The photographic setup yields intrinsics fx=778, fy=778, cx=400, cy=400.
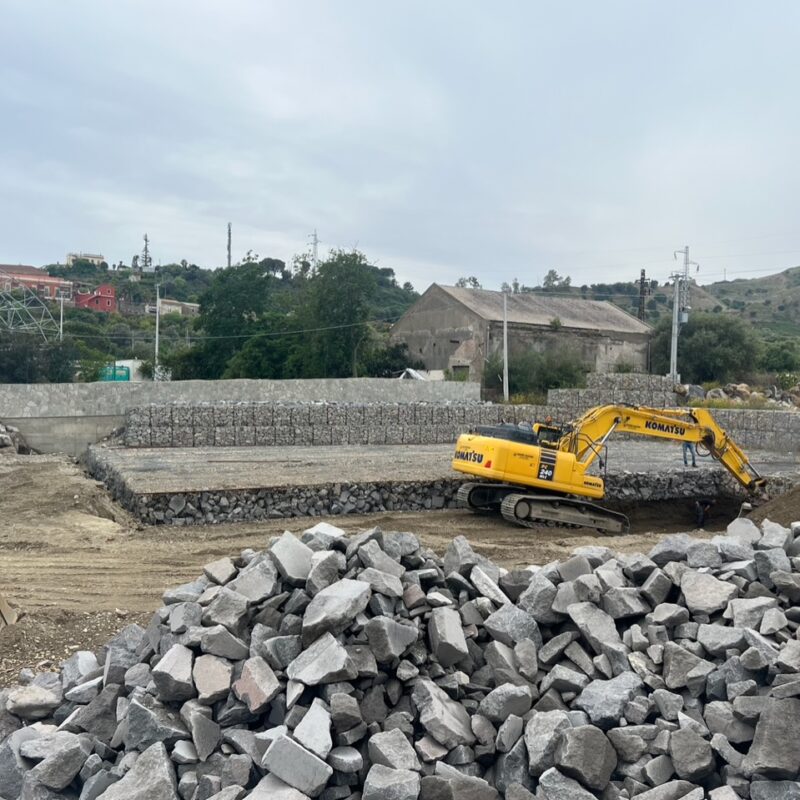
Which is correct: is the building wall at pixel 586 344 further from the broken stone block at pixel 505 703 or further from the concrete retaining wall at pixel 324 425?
the broken stone block at pixel 505 703

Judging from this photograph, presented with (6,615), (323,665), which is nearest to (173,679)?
(323,665)

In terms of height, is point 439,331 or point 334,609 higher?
point 439,331

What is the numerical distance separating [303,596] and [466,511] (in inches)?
332

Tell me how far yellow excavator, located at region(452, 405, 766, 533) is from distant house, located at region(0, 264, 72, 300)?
6707 cm

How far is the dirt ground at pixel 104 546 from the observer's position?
616 cm

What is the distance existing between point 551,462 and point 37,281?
267 ft

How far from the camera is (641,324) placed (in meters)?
38.8

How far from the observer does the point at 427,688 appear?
4.33m

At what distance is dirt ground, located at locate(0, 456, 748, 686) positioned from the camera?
6156 millimetres

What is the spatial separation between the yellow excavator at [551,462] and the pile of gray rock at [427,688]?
568 cm

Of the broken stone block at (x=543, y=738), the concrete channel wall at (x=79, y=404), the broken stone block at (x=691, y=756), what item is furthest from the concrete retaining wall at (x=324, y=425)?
the broken stone block at (x=691, y=756)

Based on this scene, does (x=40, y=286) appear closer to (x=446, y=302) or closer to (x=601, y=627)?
(x=446, y=302)

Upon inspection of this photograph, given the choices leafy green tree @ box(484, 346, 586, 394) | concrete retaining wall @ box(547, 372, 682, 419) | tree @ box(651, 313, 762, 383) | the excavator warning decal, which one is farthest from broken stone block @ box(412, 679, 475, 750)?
tree @ box(651, 313, 762, 383)

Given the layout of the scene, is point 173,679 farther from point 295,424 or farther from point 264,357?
point 264,357
